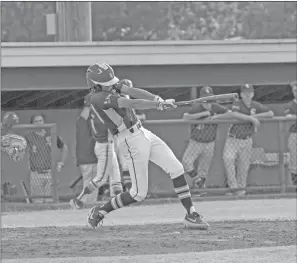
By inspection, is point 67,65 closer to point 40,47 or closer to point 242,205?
point 40,47

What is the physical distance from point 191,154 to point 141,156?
3.92m

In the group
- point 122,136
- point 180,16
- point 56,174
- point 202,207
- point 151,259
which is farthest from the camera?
point 180,16

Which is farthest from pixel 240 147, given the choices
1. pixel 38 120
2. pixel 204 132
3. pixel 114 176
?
pixel 38 120

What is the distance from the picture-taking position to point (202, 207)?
12.0m

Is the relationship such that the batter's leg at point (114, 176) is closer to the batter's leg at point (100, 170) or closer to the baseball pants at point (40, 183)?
the batter's leg at point (100, 170)

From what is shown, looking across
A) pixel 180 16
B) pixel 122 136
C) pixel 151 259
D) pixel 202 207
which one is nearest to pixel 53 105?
A: pixel 180 16

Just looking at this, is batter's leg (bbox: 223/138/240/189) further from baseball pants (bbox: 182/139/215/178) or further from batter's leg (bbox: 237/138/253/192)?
baseball pants (bbox: 182/139/215/178)

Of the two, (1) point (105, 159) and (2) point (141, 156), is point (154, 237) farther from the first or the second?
(1) point (105, 159)

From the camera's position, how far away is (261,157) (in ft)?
43.9

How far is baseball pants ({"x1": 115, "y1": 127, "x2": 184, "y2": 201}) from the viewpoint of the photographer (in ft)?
30.2

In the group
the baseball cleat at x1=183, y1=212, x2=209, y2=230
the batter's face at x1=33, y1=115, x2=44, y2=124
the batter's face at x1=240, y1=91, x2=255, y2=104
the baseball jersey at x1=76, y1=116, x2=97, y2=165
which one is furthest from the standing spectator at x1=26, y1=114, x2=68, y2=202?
the baseball cleat at x1=183, y1=212, x2=209, y2=230

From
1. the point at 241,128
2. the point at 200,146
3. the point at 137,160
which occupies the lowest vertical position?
the point at 200,146

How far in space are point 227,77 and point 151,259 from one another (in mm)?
8830

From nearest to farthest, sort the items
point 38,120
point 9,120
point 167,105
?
point 167,105
point 9,120
point 38,120
